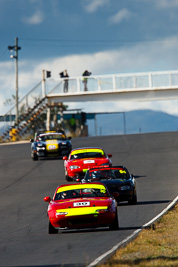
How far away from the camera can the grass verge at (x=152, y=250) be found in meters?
9.98

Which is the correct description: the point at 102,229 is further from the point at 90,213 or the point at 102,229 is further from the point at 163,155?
the point at 163,155

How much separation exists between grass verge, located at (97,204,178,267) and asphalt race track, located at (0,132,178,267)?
47 centimetres

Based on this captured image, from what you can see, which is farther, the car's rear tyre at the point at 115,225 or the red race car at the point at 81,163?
the red race car at the point at 81,163

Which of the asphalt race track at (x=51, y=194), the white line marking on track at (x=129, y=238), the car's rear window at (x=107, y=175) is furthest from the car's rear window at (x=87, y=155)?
the white line marking on track at (x=129, y=238)

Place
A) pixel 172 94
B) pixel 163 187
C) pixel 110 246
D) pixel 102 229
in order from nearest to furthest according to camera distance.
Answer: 1. pixel 110 246
2. pixel 102 229
3. pixel 163 187
4. pixel 172 94

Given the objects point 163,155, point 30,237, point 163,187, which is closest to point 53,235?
point 30,237

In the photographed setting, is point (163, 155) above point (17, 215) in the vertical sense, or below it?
above

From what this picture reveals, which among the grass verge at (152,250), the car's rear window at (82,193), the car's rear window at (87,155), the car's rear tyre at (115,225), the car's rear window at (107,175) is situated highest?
the car's rear window at (87,155)

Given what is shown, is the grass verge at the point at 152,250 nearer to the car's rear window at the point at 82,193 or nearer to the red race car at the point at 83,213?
the red race car at the point at 83,213

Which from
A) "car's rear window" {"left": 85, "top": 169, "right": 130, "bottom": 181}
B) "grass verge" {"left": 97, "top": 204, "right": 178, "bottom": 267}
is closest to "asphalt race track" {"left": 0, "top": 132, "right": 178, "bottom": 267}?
"grass verge" {"left": 97, "top": 204, "right": 178, "bottom": 267}

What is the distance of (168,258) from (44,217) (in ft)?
30.3

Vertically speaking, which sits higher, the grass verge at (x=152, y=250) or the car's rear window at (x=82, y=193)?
the car's rear window at (x=82, y=193)

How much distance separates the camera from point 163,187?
86.1 ft

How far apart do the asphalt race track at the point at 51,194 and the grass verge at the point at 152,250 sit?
1.54 ft
